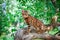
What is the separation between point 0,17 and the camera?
2203mm

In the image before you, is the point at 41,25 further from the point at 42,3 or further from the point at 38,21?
the point at 42,3

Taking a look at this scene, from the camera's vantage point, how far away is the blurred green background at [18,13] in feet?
7.11

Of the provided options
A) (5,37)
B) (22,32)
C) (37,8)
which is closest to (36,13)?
(37,8)

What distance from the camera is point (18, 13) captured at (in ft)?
7.16

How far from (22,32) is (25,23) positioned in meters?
0.08

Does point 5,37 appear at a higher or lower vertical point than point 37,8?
lower

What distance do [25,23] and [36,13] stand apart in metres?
0.13

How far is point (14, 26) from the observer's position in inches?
85.8

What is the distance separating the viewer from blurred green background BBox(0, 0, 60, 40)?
7.11ft

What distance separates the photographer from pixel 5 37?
85.9 inches

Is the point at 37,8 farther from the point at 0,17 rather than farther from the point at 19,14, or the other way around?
the point at 0,17

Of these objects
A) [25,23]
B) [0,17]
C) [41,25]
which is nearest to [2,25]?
[0,17]

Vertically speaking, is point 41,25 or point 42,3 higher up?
point 42,3

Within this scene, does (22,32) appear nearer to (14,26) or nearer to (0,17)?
(14,26)
